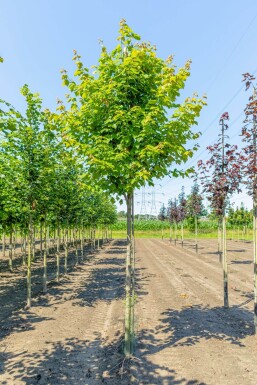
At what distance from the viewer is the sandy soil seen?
757 centimetres

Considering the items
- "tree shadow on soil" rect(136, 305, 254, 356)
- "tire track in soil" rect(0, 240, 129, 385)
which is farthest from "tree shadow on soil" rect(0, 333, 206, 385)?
"tree shadow on soil" rect(136, 305, 254, 356)

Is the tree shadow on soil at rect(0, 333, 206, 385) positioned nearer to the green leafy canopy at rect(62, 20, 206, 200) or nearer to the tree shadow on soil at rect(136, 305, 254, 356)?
the tree shadow on soil at rect(136, 305, 254, 356)

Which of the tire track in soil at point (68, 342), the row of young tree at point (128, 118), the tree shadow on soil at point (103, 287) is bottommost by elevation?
the tree shadow on soil at point (103, 287)

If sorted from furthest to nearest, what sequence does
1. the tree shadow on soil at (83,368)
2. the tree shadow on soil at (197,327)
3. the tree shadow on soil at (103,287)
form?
the tree shadow on soil at (103,287) < the tree shadow on soil at (197,327) < the tree shadow on soil at (83,368)

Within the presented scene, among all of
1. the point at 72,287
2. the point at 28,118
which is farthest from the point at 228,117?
the point at 72,287

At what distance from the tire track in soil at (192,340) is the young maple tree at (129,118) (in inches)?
47.9

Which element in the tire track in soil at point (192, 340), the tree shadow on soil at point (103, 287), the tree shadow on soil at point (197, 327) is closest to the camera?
the tire track in soil at point (192, 340)

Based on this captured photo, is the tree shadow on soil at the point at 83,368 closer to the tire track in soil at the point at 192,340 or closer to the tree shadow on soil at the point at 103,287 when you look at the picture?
the tire track in soil at the point at 192,340

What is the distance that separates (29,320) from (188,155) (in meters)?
9.31

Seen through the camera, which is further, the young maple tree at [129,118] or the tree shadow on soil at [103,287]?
the tree shadow on soil at [103,287]

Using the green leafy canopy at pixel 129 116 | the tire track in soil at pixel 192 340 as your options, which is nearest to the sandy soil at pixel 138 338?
the tire track in soil at pixel 192 340

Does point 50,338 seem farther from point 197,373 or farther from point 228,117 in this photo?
point 228,117

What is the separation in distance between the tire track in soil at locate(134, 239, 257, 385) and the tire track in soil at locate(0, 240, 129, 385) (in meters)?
0.98

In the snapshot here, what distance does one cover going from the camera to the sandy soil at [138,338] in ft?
24.8
